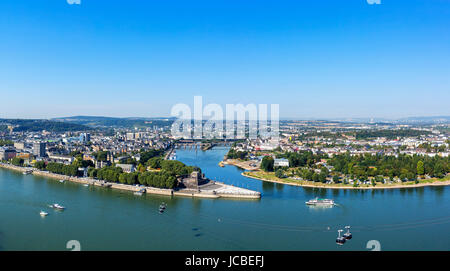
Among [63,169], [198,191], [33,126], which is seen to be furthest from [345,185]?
[33,126]

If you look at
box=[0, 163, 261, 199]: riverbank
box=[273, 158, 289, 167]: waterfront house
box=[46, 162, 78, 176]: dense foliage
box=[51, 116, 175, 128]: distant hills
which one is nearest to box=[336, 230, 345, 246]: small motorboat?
box=[0, 163, 261, 199]: riverbank

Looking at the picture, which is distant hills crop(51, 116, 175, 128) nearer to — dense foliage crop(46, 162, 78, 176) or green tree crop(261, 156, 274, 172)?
dense foliage crop(46, 162, 78, 176)

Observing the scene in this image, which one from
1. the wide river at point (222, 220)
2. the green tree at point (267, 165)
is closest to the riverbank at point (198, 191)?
the wide river at point (222, 220)

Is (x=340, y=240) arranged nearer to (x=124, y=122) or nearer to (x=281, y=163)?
(x=281, y=163)

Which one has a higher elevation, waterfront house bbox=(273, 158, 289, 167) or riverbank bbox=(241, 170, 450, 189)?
waterfront house bbox=(273, 158, 289, 167)

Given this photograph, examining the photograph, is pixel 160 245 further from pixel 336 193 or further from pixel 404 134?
pixel 404 134

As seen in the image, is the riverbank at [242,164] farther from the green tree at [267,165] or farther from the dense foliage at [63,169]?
the dense foliage at [63,169]
